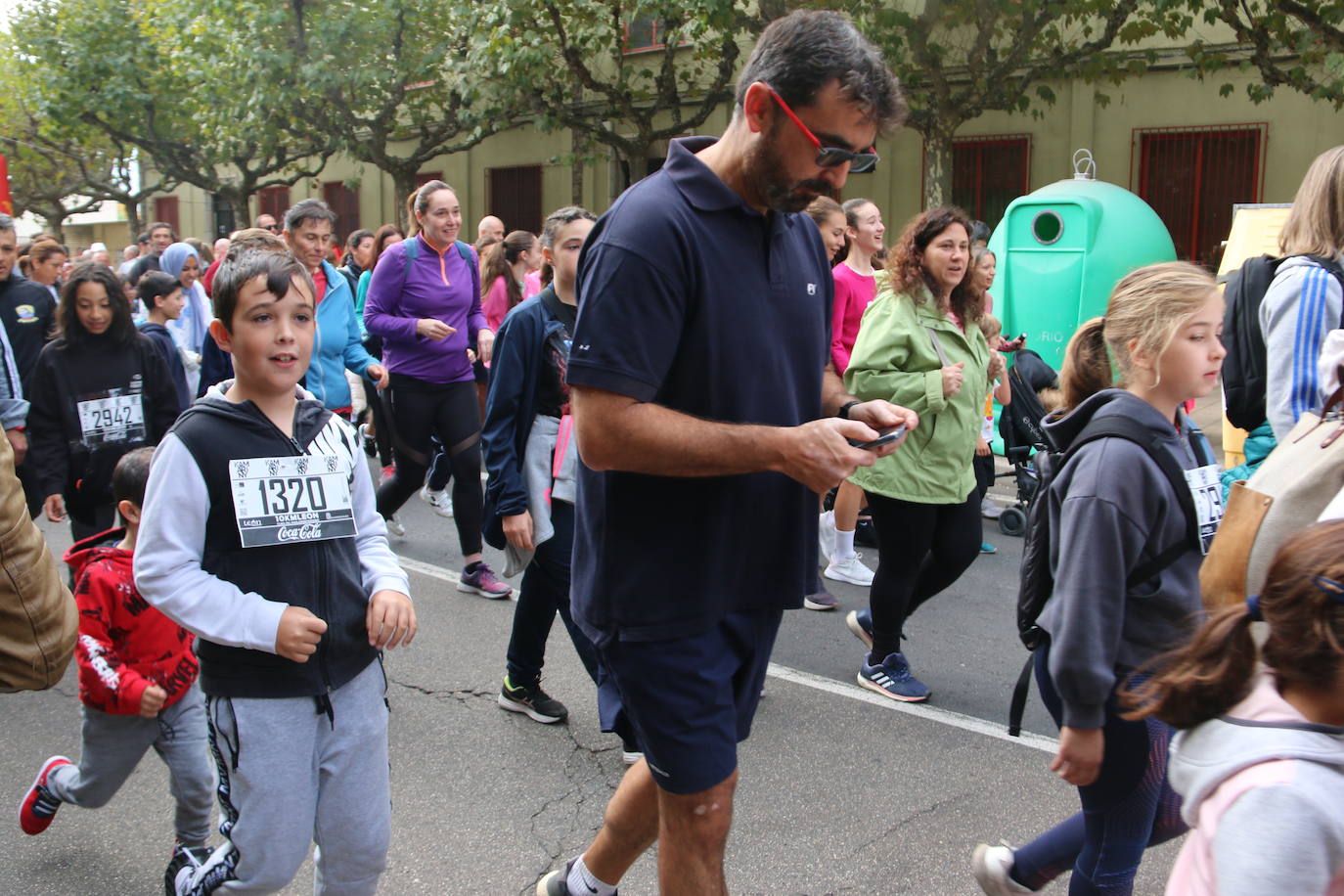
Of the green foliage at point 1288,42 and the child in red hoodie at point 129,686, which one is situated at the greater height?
the green foliage at point 1288,42

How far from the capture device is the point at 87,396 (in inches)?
186

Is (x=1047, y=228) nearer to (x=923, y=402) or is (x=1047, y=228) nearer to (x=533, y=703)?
(x=923, y=402)

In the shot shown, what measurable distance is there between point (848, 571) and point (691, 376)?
4.41 m

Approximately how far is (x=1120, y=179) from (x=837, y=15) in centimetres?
1576

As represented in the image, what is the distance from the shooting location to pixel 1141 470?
2494 mm

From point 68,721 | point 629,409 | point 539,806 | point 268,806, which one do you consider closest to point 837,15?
point 629,409

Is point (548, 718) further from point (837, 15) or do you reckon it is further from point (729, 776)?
point (837, 15)

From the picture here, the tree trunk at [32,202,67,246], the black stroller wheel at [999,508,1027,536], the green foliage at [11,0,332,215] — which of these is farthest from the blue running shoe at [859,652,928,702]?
the tree trunk at [32,202,67,246]

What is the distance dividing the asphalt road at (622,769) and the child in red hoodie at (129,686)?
308mm

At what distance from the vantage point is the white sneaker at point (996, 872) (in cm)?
299

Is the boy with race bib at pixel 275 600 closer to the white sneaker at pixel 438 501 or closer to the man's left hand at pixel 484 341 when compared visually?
the man's left hand at pixel 484 341

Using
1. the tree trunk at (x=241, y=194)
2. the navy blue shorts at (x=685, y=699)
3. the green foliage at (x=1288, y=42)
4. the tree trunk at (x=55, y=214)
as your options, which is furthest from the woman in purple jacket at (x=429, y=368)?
the tree trunk at (x=55, y=214)

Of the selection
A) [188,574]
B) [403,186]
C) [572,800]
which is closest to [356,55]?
[403,186]

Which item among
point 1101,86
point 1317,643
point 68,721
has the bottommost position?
point 68,721
